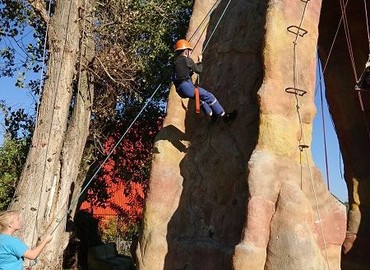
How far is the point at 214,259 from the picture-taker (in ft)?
24.3

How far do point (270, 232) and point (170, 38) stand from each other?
8931 mm

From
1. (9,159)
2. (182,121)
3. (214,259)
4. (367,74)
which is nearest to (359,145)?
(367,74)

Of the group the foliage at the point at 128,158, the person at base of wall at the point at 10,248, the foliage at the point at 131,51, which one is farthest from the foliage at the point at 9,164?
the person at base of wall at the point at 10,248

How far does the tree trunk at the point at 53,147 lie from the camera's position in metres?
8.59

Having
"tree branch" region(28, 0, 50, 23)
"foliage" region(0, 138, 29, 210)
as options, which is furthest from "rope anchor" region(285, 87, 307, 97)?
"foliage" region(0, 138, 29, 210)

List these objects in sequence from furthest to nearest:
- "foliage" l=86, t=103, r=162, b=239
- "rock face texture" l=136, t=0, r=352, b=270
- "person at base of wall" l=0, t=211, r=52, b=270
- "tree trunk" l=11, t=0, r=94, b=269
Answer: "foliage" l=86, t=103, r=162, b=239 → "tree trunk" l=11, t=0, r=94, b=269 → "rock face texture" l=136, t=0, r=352, b=270 → "person at base of wall" l=0, t=211, r=52, b=270

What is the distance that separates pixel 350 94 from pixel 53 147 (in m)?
6.43

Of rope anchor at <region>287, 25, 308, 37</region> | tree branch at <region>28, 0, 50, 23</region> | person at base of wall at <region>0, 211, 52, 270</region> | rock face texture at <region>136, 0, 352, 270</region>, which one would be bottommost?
person at base of wall at <region>0, 211, 52, 270</region>

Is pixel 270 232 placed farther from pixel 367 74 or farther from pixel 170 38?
pixel 170 38

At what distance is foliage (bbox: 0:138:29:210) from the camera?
13867mm

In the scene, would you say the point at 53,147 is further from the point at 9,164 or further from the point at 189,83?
the point at 9,164

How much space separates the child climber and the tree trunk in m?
2.50

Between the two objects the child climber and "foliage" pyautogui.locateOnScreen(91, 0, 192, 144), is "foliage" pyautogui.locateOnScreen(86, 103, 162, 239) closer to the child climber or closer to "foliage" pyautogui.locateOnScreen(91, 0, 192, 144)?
"foliage" pyautogui.locateOnScreen(91, 0, 192, 144)

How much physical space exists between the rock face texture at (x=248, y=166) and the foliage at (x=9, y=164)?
6.63m
